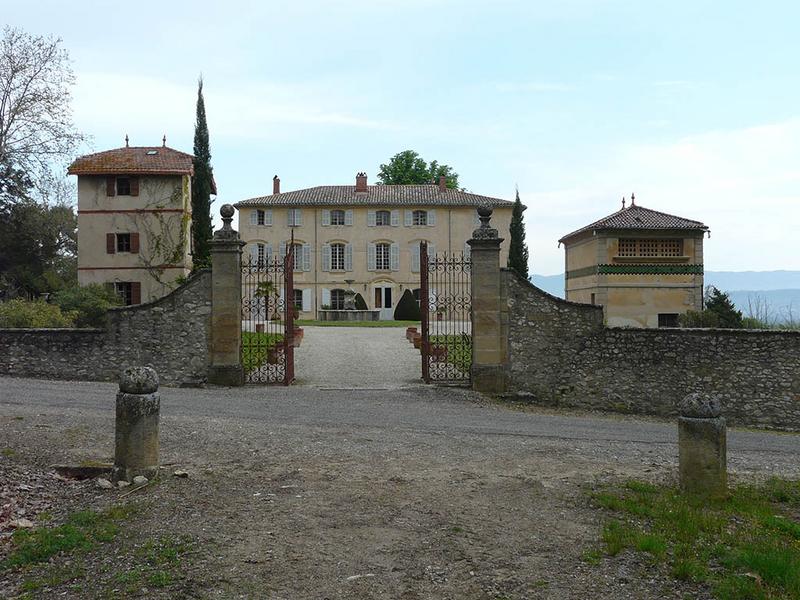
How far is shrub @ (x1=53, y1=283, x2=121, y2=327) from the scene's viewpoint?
2491cm

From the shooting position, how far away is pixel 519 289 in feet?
47.1

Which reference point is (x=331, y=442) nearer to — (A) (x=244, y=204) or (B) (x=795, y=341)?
(B) (x=795, y=341)

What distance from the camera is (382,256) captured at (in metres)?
49.8

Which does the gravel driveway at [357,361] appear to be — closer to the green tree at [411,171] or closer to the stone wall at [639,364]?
the stone wall at [639,364]

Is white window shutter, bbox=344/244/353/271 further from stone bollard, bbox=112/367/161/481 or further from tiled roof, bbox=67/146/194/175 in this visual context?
stone bollard, bbox=112/367/161/481

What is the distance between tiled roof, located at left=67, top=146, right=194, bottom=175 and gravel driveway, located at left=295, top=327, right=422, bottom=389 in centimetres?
1434

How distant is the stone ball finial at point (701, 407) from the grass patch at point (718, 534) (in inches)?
29.7

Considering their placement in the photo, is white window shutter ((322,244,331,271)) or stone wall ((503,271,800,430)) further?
white window shutter ((322,244,331,271))

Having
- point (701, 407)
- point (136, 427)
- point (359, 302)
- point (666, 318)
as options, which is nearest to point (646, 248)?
point (666, 318)

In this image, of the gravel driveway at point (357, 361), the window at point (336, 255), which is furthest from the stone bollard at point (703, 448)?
the window at point (336, 255)

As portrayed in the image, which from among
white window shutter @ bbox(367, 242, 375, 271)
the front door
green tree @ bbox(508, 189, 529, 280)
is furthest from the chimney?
green tree @ bbox(508, 189, 529, 280)

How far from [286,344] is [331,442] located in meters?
5.79

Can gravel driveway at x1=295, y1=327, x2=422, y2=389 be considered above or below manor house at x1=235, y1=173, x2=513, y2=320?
below

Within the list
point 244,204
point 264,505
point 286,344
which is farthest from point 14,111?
point 264,505
